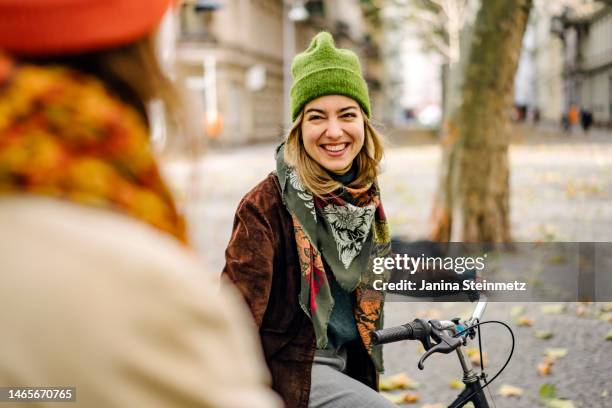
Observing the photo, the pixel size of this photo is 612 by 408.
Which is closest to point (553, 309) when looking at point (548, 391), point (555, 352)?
point (555, 352)

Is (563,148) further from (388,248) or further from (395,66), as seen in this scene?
(395,66)

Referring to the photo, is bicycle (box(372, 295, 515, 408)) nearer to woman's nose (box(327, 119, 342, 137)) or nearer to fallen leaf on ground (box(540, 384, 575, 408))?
woman's nose (box(327, 119, 342, 137))

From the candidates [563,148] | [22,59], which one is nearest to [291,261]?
[22,59]

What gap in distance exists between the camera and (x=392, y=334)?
2.35 m

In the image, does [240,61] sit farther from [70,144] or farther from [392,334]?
[70,144]

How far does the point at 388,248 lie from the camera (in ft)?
8.96

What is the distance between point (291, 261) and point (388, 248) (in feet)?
1.52

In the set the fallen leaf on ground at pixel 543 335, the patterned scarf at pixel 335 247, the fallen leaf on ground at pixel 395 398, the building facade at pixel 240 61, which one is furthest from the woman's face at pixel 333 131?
the building facade at pixel 240 61

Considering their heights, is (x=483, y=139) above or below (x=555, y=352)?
above

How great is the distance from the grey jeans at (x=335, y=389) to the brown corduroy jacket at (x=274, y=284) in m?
0.03

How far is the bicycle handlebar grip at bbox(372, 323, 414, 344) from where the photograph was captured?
7.64ft

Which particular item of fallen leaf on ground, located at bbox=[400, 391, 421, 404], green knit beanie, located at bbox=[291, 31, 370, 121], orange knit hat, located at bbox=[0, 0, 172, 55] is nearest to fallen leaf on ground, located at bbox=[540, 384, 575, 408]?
fallen leaf on ground, located at bbox=[400, 391, 421, 404]

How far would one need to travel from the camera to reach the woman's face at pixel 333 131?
267cm

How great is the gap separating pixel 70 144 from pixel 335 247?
170cm
